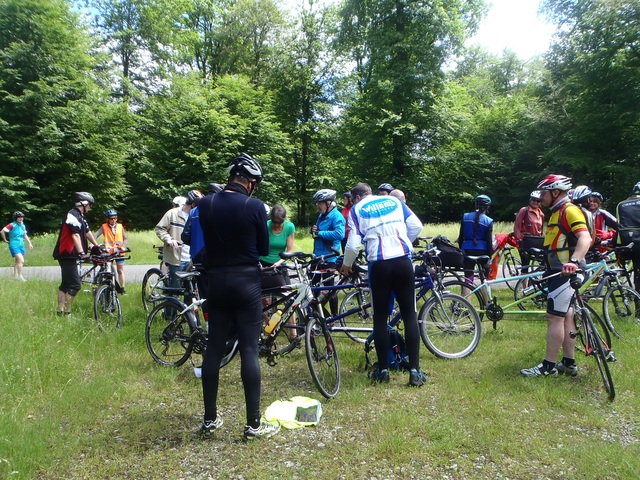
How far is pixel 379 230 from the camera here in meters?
4.59

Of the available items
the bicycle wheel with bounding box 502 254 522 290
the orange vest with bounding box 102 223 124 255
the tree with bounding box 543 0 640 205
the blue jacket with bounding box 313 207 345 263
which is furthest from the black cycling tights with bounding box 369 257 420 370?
the tree with bounding box 543 0 640 205

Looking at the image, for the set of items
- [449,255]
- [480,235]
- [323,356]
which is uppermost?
[480,235]

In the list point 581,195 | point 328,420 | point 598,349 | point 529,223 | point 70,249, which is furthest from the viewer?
point 529,223

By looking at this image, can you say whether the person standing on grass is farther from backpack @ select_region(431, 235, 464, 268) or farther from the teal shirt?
backpack @ select_region(431, 235, 464, 268)

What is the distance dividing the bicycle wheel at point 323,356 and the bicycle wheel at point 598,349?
7.82 ft

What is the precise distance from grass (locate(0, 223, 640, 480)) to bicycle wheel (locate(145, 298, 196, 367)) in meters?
0.18

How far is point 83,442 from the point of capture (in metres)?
3.74

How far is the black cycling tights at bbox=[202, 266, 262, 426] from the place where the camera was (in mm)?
3605

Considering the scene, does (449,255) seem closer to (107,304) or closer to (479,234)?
(479,234)

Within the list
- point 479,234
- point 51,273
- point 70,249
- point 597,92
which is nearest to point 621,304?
point 479,234

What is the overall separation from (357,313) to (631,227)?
452cm

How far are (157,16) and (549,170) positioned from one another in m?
30.4

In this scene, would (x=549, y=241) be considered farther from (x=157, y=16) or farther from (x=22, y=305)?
(x=157, y=16)

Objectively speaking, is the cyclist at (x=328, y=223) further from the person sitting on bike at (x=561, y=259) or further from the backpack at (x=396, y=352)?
the person sitting on bike at (x=561, y=259)
